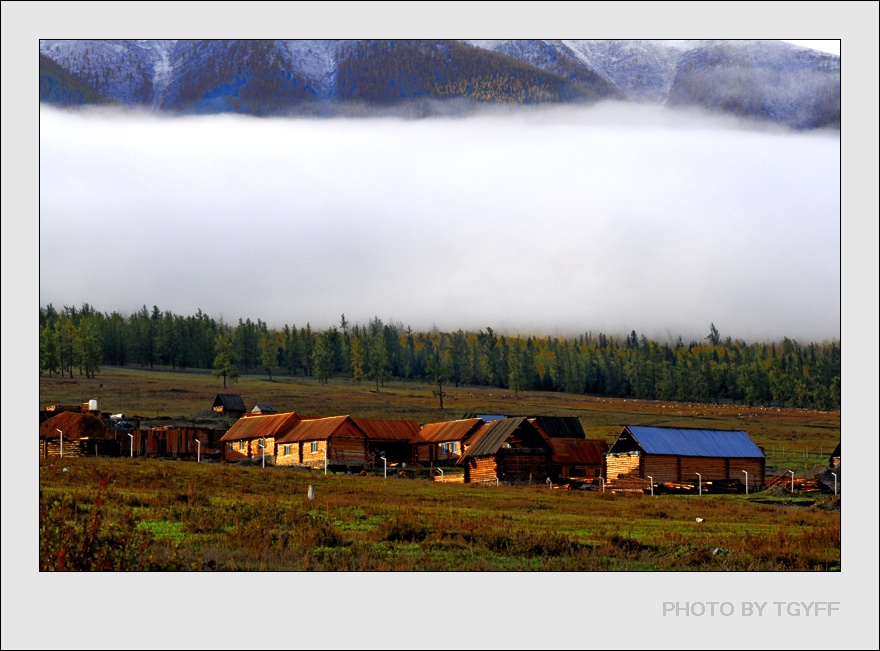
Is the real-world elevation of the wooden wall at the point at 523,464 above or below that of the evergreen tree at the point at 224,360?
below

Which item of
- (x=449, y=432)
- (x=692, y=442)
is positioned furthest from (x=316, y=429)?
(x=692, y=442)

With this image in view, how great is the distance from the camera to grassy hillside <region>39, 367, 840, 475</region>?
104625 millimetres

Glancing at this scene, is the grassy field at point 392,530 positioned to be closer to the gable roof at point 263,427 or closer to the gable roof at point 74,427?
the gable roof at point 74,427

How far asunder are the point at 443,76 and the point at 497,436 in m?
30.9

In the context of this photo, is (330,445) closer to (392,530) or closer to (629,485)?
(629,485)

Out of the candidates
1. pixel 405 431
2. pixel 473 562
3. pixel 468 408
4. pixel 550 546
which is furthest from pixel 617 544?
pixel 468 408

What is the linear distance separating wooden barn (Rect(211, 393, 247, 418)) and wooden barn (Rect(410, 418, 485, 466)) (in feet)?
129

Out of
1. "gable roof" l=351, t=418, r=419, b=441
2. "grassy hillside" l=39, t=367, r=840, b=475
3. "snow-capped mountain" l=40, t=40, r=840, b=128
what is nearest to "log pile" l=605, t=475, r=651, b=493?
"gable roof" l=351, t=418, r=419, b=441

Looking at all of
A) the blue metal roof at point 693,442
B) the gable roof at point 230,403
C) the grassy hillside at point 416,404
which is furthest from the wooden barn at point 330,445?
the gable roof at point 230,403

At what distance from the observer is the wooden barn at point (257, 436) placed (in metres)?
76.2

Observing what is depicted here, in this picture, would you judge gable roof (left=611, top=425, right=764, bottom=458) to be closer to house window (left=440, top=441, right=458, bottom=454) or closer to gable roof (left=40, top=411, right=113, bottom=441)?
house window (left=440, top=441, right=458, bottom=454)

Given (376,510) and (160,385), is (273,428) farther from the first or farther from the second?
(160,385)

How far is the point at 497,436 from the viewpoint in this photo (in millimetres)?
65750

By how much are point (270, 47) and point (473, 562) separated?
67186 millimetres
